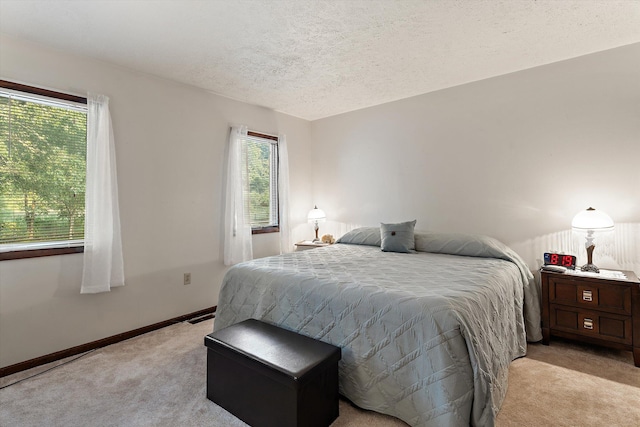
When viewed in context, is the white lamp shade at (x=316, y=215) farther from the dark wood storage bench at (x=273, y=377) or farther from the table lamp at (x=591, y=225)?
the table lamp at (x=591, y=225)

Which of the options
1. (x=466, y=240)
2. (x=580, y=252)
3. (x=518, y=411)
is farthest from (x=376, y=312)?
(x=580, y=252)

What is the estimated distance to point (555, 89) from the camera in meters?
2.81

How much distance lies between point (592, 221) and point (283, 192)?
315cm

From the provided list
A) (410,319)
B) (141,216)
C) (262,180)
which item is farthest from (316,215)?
(410,319)

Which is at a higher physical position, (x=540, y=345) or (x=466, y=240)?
(x=466, y=240)

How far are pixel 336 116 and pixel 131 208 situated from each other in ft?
9.36

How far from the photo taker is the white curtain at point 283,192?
4.12m

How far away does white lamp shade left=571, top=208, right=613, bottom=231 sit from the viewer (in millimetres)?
2363

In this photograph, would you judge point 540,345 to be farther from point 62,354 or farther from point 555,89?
point 62,354

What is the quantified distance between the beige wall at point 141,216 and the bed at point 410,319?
0.99 metres

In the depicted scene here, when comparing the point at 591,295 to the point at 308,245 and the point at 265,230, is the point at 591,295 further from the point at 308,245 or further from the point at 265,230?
the point at 265,230

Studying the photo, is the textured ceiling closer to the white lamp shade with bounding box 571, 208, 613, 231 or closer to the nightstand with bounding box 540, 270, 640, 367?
the white lamp shade with bounding box 571, 208, 613, 231

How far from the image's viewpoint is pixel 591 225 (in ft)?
7.84

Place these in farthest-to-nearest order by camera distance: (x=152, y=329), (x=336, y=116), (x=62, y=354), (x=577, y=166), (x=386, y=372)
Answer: (x=336, y=116) < (x=152, y=329) < (x=577, y=166) < (x=62, y=354) < (x=386, y=372)
